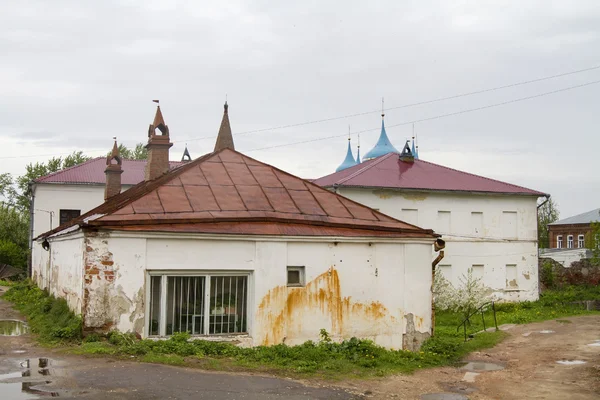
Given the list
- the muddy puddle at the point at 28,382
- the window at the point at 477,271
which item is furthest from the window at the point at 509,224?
the muddy puddle at the point at 28,382

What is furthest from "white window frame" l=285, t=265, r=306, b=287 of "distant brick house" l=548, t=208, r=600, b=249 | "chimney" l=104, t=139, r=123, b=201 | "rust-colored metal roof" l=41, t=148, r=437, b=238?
"distant brick house" l=548, t=208, r=600, b=249

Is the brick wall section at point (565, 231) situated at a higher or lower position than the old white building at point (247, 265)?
higher

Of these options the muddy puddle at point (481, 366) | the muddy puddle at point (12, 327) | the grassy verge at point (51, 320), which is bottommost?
the muddy puddle at point (481, 366)

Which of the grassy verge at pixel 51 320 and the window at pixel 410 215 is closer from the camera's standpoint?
the grassy verge at pixel 51 320

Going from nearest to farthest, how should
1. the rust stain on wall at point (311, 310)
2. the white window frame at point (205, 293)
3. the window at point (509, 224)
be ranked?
the white window frame at point (205, 293)
the rust stain on wall at point (311, 310)
the window at point (509, 224)

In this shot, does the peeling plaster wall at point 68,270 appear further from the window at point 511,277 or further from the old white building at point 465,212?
the window at point 511,277

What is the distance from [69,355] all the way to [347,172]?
21.7 metres

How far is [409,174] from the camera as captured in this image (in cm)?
2909

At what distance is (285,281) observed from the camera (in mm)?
12148

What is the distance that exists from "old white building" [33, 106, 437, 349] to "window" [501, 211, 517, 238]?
17370mm

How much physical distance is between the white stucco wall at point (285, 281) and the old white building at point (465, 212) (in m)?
13.8

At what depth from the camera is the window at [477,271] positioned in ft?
94.7

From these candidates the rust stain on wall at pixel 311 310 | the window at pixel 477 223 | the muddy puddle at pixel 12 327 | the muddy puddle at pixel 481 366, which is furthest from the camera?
the window at pixel 477 223

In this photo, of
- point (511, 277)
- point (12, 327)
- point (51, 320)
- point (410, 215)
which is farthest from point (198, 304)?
point (511, 277)
